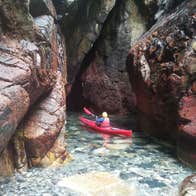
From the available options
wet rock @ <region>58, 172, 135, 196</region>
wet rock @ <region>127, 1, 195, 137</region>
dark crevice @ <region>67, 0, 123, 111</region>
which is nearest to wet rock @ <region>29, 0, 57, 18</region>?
wet rock @ <region>127, 1, 195, 137</region>

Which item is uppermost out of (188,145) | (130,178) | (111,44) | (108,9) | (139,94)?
(108,9)

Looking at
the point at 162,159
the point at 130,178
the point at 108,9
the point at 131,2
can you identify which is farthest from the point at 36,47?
the point at 131,2

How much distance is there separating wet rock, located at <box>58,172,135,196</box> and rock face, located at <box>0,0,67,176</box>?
2.83 feet

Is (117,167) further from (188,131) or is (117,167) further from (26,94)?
(26,94)

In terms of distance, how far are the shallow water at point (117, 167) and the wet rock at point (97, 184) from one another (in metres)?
0.15

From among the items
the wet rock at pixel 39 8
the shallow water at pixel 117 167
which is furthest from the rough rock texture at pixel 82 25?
the shallow water at pixel 117 167

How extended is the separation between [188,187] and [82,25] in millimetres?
8442

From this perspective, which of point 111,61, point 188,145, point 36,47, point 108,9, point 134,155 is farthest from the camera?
point 111,61

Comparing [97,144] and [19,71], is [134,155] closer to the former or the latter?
[97,144]

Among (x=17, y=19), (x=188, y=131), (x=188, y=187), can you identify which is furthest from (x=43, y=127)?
(x=188, y=131)

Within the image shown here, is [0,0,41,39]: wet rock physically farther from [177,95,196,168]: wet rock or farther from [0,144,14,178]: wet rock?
[177,95,196,168]: wet rock

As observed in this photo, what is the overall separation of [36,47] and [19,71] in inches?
38.3

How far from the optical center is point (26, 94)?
219 inches

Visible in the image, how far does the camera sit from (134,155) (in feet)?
25.4
